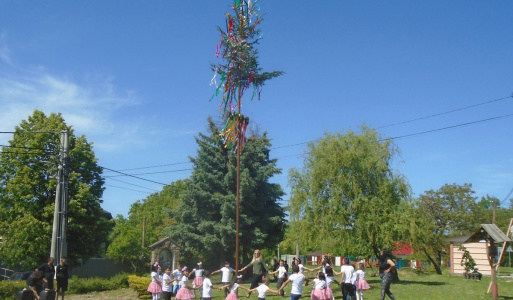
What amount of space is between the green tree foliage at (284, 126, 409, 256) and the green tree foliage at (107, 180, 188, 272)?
1586 centimetres

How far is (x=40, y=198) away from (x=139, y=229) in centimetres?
1542

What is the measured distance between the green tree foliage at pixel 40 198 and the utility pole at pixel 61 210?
8.58 meters

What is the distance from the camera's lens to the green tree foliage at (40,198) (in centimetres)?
3312

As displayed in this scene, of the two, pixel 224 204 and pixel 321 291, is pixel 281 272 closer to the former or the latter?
pixel 321 291

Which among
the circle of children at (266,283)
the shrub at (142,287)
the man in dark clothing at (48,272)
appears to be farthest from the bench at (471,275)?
the man in dark clothing at (48,272)

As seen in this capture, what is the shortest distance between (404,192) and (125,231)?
27.1 meters

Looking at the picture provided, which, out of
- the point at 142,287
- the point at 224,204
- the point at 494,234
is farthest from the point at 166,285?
the point at 224,204

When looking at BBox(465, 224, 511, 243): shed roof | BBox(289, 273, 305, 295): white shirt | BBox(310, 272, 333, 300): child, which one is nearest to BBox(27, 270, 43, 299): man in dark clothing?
BBox(289, 273, 305, 295): white shirt

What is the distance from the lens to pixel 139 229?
49.1 metres

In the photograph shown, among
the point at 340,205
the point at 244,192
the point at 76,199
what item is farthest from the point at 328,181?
the point at 76,199

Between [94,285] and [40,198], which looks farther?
[40,198]

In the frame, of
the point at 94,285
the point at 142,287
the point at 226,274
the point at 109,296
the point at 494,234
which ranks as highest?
the point at 494,234

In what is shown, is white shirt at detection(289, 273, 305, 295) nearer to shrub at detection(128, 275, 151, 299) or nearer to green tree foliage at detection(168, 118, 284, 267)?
shrub at detection(128, 275, 151, 299)

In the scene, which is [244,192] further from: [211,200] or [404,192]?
[404,192]
